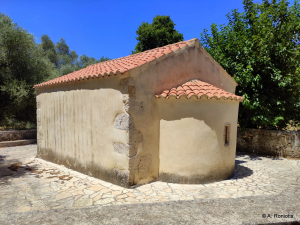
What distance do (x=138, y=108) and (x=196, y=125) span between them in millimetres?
1620

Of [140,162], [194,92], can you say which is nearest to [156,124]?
[140,162]

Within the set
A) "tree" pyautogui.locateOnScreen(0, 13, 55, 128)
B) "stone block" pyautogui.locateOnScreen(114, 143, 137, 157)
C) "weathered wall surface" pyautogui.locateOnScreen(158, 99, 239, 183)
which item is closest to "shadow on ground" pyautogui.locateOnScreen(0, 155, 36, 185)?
"stone block" pyautogui.locateOnScreen(114, 143, 137, 157)

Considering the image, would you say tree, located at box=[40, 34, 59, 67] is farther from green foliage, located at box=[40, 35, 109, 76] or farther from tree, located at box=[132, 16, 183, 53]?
tree, located at box=[132, 16, 183, 53]

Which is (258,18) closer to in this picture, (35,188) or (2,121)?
(35,188)

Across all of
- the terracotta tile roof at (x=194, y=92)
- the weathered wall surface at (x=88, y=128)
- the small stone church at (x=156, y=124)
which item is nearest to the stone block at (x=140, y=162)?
the small stone church at (x=156, y=124)

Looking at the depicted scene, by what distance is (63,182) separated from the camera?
577cm

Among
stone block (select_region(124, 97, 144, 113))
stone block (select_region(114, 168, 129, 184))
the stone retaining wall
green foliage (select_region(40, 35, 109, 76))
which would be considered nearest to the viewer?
stone block (select_region(124, 97, 144, 113))

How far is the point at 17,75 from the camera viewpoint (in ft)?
42.1

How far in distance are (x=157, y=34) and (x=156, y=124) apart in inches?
629

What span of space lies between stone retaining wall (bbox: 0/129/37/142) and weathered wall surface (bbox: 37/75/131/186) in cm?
532

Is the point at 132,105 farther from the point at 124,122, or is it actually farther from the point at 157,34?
the point at 157,34

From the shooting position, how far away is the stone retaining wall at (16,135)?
39.6 ft

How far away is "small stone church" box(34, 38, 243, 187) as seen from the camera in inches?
208

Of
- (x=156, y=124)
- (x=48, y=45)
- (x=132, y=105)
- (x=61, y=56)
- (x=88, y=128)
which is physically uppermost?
(x=48, y=45)
